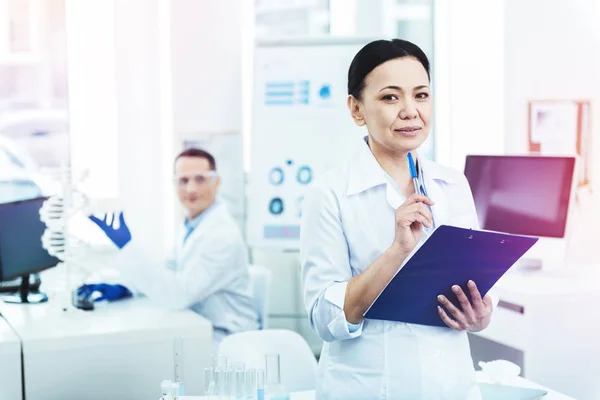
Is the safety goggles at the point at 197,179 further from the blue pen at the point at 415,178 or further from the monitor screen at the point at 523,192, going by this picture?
the blue pen at the point at 415,178

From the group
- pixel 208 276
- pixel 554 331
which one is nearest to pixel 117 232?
pixel 208 276

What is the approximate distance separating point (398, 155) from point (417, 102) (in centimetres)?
12

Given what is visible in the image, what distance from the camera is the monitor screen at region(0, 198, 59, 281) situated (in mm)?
3387

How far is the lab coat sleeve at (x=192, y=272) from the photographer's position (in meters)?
3.22

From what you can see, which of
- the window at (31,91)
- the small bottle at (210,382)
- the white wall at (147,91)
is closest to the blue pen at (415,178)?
the small bottle at (210,382)

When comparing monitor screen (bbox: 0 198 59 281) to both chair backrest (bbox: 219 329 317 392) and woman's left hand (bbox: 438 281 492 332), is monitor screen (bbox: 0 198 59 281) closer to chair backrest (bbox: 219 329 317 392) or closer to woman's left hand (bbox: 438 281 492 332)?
chair backrest (bbox: 219 329 317 392)

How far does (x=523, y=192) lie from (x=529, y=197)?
0.03 metres

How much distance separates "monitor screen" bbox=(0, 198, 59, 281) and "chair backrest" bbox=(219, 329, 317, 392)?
130 cm

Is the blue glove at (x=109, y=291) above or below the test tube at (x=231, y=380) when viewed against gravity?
below

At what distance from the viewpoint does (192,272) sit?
10.9ft

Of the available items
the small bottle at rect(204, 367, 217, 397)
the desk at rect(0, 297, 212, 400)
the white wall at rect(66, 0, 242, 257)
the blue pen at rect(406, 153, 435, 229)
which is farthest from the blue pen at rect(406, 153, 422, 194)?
the white wall at rect(66, 0, 242, 257)

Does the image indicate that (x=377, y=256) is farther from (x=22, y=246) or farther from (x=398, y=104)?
(x=22, y=246)

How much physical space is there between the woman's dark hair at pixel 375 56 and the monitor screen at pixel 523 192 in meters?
1.89

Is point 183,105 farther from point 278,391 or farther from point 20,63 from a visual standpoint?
point 278,391
